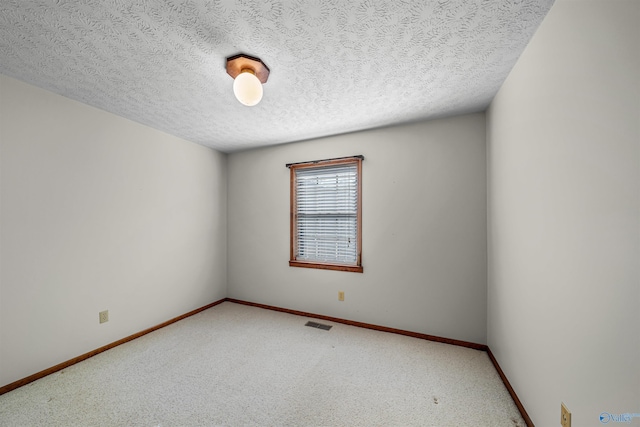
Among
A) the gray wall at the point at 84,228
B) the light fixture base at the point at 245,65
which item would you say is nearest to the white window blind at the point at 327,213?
the gray wall at the point at 84,228

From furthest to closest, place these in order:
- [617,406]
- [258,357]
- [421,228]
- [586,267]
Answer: [421,228]
[258,357]
[586,267]
[617,406]

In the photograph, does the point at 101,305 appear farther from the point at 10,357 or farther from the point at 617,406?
the point at 617,406

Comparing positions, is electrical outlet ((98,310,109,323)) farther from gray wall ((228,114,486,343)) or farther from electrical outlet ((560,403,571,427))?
electrical outlet ((560,403,571,427))

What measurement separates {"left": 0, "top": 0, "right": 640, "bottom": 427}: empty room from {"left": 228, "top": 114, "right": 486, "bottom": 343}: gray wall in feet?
0.07

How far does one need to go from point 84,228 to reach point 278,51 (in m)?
2.42

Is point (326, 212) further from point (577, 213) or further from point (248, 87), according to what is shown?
point (577, 213)

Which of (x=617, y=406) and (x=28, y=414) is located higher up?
(x=617, y=406)

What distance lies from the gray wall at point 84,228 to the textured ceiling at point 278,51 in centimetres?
32

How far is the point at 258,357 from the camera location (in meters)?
2.34

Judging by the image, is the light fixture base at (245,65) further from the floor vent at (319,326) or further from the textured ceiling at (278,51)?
the floor vent at (319,326)

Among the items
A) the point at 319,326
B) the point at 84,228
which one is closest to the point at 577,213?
the point at 319,326

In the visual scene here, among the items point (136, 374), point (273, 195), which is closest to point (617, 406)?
point (136, 374)

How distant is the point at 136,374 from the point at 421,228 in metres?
2.98

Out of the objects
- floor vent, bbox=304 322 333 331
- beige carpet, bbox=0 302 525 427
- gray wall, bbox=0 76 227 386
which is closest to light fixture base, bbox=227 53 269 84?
gray wall, bbox=0 76 227 386
